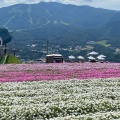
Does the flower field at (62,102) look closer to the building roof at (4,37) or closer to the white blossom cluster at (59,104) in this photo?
the white blossom cluster at (59,104)

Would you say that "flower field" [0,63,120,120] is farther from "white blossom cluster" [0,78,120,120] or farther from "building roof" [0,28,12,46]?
"building roof" [0,28,12,46]

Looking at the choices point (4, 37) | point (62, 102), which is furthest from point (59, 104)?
point (4, 37)

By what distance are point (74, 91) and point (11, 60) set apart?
47.7 m

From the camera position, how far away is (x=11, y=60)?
2874 inches

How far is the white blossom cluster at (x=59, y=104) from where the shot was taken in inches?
700

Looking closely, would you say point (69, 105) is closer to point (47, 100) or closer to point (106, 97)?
point (47, 100)

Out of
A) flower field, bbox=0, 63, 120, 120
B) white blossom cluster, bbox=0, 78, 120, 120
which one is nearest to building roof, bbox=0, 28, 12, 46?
flower field, bbox=0, 63, 120, 120

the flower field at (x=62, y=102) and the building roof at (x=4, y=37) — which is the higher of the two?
the flower field at (x=62, y=102)

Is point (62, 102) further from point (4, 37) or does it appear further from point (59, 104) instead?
point (4, 37)

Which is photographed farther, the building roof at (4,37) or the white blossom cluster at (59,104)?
the building roof at (4,37)

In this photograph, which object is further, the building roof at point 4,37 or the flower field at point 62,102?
the building roof at point 4,37

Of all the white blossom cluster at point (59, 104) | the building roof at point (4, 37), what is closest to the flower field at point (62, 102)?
the white blossom cluster at point (59, 104)

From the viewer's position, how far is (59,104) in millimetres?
19969

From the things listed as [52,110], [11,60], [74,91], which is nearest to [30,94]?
[74,91]
